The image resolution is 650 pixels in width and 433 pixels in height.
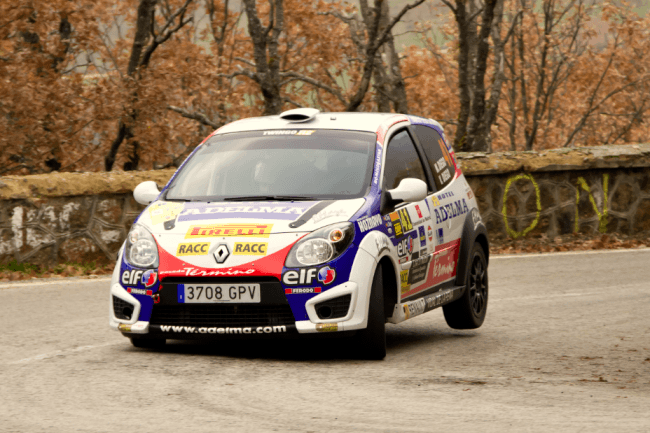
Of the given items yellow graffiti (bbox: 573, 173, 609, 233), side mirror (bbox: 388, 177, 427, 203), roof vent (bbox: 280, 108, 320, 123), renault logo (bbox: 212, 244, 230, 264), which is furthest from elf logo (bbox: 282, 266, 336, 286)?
yellow graffiti (bbox: 573, 173, 609, 233)

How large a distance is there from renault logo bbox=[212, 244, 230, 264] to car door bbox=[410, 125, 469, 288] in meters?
2.11

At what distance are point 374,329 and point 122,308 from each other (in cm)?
175

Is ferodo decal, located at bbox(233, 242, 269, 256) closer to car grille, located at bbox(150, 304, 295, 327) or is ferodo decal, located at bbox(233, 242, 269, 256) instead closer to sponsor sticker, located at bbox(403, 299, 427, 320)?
car grille, located at bbox(150, 304, 295, 327)

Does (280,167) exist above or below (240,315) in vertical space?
above

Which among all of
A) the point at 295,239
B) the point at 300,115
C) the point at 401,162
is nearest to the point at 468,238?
the point at 401,162

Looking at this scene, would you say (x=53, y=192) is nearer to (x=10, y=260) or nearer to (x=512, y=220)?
(x=10, y=260)

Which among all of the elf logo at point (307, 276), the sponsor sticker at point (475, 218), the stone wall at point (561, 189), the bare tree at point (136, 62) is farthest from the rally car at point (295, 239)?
the bare tree at point (136, 62)

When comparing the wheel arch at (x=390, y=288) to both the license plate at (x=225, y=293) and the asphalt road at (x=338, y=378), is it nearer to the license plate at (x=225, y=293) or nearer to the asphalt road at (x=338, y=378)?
the asphalt road at (x=338, y=378)

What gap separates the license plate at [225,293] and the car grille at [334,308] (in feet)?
1.35

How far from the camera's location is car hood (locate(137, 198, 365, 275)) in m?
6.82

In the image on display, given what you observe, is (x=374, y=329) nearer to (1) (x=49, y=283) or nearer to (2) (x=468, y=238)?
(2) (x=468, y=238)

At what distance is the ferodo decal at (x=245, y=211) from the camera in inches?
279

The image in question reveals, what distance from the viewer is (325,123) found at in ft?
27.4

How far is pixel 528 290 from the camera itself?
1179cm
